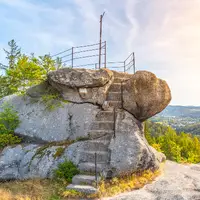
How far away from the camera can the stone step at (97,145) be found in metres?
8.37

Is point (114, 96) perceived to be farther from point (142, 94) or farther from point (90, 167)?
point (90, 167)

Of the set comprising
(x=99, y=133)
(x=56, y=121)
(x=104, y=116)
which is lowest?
(x=99, y=133)

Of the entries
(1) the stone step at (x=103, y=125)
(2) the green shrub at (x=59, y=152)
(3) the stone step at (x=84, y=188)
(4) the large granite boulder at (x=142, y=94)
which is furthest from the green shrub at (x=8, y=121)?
(4) the large granite boulder at (x=142, y=94)

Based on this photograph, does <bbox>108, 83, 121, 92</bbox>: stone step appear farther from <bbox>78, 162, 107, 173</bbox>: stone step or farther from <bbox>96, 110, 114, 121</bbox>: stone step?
→ <bbox>78, 162, 107, 173</bbox>: stone step

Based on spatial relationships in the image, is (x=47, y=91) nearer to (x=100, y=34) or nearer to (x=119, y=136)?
(x=119, y=136)

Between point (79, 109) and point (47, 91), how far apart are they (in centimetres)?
209

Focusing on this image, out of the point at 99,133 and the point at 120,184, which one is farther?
the point at 99,133

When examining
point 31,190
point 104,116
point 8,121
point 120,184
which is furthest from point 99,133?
point 8,121

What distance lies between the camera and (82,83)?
9.89 meters

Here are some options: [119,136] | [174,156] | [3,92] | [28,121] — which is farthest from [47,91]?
[174,156]

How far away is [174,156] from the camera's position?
44.4 ft

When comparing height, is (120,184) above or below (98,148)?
below

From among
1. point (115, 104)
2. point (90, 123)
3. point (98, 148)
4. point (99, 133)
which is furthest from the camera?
point (115, 104)

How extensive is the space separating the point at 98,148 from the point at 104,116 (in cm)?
161
